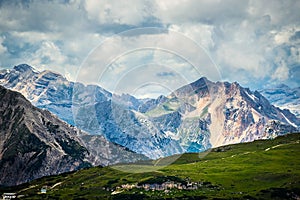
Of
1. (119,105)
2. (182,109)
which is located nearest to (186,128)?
(182,109)

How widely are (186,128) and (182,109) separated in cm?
1068

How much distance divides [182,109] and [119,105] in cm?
2866

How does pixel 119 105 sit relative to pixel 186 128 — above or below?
above

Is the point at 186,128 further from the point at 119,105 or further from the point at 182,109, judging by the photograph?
the point at 119,105

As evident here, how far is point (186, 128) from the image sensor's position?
198 m

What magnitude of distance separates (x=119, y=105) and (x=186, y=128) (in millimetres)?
31781

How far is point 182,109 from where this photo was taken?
19188 cm

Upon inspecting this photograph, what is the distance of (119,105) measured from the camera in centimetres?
19850
